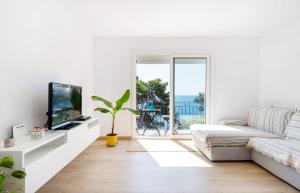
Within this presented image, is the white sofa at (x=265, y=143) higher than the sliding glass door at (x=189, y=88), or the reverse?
the sliding glass door at (x=189, y=88)

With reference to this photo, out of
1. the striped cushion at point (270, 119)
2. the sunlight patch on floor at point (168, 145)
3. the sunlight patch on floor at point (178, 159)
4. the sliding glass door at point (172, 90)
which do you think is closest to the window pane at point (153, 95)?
the sliding glass door at point (172, 90)

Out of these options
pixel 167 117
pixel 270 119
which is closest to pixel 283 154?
pixel 270 119

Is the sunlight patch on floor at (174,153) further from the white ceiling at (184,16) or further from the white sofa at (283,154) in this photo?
the white ceiling at (184,16)

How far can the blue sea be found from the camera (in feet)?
16.9

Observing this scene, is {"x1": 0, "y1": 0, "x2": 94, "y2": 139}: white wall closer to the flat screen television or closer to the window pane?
the flat screen television

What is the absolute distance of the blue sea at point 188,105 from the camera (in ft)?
Answer: 16.9

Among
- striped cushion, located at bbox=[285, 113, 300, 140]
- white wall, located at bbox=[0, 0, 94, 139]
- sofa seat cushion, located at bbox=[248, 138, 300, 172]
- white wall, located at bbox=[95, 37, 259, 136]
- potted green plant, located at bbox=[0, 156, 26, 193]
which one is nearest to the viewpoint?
potted green plant, located at bbox=[0, 156, 26, 193]

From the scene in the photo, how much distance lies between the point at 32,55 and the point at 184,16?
98.9 inches

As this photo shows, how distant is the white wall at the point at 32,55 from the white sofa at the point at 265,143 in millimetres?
2550

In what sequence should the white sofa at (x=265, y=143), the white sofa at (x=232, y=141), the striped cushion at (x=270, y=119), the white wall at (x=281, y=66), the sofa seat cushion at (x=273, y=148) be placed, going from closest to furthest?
1. the sofa seat cushion at (x=273, y=148)
2. the white sofa at (x=265, y=143)
3. the white sofa at (x=232, y=141)
4. the striped cushion at (x=270, y=119)
5. the white wall at (x=281, y=66)

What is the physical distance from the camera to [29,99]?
2479mm

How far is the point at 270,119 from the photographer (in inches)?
147

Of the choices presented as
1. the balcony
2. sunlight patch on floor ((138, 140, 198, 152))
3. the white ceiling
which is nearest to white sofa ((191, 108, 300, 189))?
sunlight patch on floor ((138, 140, 198, 152))

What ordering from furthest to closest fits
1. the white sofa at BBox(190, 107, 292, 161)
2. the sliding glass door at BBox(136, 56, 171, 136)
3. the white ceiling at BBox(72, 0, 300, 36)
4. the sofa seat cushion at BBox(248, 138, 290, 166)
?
1. the sliding glass door at BBox(136, 56, 171, 136)
2. the white sofa at BBox(190, 107, 292, 161)
3. the white ceiling at BBox(72, 0, 300, 36)
4. the sofa seat cushion at BBox(248, 138, 290, 166)
